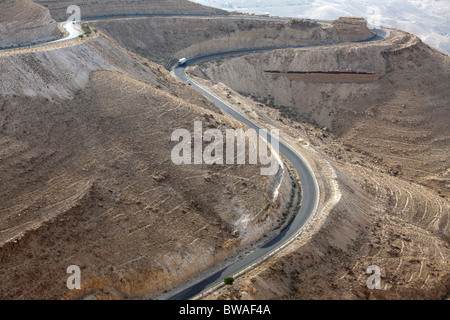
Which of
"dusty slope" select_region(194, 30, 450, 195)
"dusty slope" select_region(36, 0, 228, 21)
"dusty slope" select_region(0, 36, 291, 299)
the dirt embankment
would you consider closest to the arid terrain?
"dusty slope" select_region(0, 36, 291, 299)

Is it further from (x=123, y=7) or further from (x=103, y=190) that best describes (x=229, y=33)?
(x=103, y=190)

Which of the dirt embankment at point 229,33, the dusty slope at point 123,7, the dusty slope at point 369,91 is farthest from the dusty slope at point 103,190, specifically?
the dirt embankment at point 229,33

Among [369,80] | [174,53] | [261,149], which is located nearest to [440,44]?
[369,80]

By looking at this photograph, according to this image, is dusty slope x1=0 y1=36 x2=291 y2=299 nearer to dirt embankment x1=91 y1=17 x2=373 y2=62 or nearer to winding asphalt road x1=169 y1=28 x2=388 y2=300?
winding asphalt road x1=169 y1=28 x2=388 y2=300

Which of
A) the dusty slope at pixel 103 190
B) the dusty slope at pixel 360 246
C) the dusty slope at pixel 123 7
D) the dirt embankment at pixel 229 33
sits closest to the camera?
the dusty slope at pixel 103 190

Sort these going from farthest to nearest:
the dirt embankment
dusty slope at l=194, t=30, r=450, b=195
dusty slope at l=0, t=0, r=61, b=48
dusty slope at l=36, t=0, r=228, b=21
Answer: the dirt embankment < dusty slope at l=36, t=0, r=228, b=21 < dusty slope at l=194, t=30, r=450, b=195 < dusty slope at l=0, t=0, r=61, b=48

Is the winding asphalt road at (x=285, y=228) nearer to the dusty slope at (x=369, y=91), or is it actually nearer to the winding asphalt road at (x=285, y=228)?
the winding asphalt road at (x=285, y=228)
